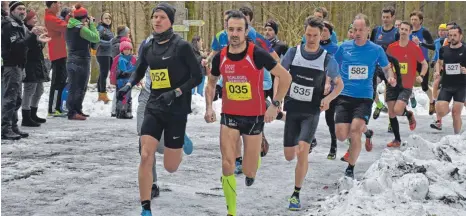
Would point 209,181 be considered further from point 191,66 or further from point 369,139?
point 369,139

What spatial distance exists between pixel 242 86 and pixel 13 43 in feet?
17.1

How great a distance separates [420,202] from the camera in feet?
18.0

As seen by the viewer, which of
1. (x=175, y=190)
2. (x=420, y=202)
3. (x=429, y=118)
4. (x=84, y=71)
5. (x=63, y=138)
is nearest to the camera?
(x=420, y=202)

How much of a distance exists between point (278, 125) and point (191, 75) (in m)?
7.10

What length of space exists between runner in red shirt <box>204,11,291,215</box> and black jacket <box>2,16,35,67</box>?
4.76 m

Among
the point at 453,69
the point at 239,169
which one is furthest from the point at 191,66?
the point at 453,69

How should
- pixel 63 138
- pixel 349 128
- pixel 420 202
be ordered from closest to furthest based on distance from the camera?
pixel 420 202
pixel 349 128
pixel 63 138

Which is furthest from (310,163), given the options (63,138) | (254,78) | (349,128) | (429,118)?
(429,118)

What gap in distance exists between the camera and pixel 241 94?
18.3 feet

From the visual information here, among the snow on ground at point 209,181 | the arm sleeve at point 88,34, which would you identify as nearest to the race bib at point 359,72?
the snow on ground at point 209,181

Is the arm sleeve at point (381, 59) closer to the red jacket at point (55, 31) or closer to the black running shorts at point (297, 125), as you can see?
the black running shorts at point (297, 125)

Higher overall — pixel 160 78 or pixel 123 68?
pixel 160 78

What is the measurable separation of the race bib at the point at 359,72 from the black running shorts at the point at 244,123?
2377 mm

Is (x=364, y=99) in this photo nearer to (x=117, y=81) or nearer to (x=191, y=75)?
(x=191, y=75)
